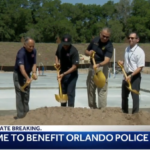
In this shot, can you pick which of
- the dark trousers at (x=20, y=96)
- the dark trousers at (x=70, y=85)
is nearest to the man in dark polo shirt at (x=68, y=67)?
the dark trousers at (x=70, y=85)

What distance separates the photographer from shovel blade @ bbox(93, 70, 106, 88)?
7.18m

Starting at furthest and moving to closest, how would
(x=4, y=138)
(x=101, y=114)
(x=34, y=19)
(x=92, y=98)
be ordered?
(x=34, y=19), (x=92, y=98), (x=101, y=114), (x=4, y=138)

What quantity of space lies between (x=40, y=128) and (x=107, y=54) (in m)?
2.95

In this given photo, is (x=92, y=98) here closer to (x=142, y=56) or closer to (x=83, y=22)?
(x=142, y=56)

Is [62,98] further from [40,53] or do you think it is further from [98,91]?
[40,53]

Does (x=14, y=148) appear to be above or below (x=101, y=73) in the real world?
below

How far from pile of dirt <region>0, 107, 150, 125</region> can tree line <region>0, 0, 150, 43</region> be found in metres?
65.5

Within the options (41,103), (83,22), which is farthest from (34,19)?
(41,103)

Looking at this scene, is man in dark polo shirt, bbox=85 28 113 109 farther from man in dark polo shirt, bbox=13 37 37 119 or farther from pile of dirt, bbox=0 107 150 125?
man in dark polo shirt, bbox=13 37 37 119

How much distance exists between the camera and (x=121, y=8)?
302ft

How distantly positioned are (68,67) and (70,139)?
2.89 m

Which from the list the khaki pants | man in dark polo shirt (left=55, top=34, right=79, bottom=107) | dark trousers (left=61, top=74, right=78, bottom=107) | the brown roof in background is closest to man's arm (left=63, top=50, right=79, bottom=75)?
man in dark polo shirt (left=55, top=34, right=79, bottom=107)

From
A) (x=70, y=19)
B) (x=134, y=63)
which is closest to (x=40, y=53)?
(x=134, y=63)

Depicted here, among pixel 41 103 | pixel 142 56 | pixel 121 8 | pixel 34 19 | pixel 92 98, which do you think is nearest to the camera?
pixel 142 56
